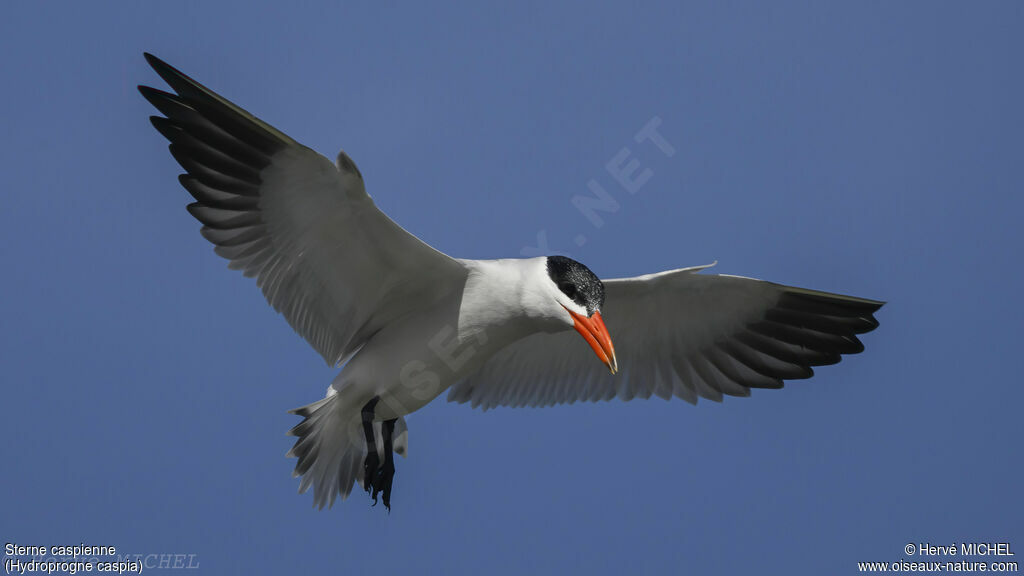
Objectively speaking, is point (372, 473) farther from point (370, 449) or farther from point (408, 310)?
point (408, 310)

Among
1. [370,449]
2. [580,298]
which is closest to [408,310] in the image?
[370,449]

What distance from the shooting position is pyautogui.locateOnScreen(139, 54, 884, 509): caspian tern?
6895 millimetres

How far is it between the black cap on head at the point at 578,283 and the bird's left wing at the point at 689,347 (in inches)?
43.4

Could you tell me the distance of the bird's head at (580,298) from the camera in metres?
6.95

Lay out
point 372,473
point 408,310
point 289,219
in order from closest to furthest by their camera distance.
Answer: point 289,219, point 408,310, point 372,473

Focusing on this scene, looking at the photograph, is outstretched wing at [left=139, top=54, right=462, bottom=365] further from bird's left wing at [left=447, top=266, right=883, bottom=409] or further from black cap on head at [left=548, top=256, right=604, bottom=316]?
bird's left wing at [left=447, top=266, right=883, bottom=409]

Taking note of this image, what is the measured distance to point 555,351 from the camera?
8.84 m

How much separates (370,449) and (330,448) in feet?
1.09

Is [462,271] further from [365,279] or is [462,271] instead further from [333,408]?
[333,408]

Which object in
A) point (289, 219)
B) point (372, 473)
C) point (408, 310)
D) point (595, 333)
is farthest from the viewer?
point (372, 473)

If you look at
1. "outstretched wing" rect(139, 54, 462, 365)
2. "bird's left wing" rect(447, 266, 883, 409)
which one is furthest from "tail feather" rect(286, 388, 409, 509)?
"bird's left wing" rect(447, 266, 883, 409)

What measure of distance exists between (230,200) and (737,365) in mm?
4546

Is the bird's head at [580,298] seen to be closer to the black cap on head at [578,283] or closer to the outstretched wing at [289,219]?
the black cap on head at [578,283]

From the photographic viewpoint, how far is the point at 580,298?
22.9 ft
